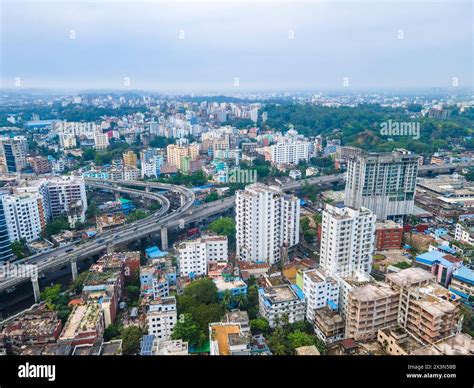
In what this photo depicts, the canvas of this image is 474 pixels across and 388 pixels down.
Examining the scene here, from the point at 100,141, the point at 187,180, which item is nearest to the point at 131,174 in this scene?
the point at 187,180

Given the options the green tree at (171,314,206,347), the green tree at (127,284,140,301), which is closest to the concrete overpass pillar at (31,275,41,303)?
the green tree at (127,284,140,301)

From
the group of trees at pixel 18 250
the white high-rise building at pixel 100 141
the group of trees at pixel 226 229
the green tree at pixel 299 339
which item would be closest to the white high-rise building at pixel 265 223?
the group of trees at pixel 226 229

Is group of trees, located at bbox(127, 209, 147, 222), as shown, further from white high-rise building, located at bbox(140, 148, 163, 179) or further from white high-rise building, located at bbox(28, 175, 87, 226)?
white high-rise building, located at bbox(140, 148, 163, 179)

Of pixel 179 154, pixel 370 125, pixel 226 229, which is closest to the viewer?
pixel 226 229

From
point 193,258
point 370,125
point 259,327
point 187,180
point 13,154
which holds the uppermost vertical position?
point 370,125

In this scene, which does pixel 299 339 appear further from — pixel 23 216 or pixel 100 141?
pixel 100 141

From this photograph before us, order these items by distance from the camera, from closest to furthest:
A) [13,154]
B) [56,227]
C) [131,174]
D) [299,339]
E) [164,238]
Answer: [299,339], [164,238], [56,227], [131,174], [13,154]
